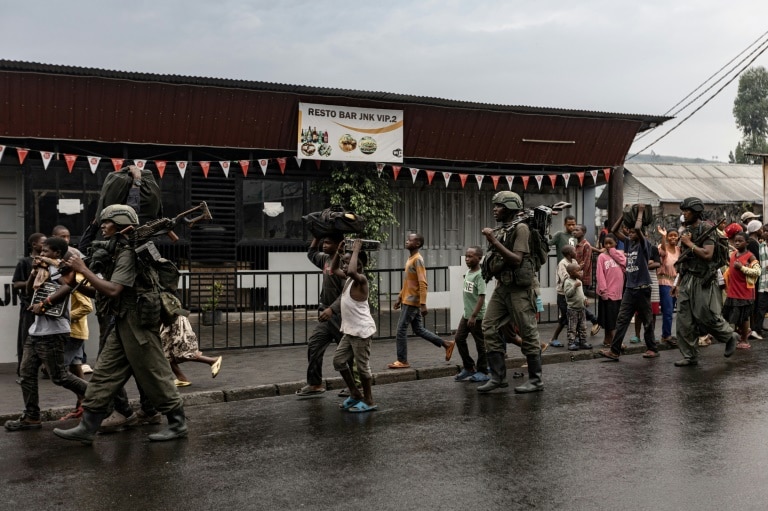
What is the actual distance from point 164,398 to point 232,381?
108 inches

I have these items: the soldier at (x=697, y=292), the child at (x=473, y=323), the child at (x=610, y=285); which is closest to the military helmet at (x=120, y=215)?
the child at (x=473, y=323)

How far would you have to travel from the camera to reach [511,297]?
8.16m

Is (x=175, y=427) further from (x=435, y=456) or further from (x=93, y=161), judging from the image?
(x=93, y=161)

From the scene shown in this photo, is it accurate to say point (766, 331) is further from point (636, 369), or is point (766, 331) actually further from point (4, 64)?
point (4, 64)

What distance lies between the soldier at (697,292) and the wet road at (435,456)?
141 cm

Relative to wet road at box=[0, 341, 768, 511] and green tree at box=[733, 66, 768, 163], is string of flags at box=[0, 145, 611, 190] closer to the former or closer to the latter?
wet road at box=[0, 341, 768, 511]

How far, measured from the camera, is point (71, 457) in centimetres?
590

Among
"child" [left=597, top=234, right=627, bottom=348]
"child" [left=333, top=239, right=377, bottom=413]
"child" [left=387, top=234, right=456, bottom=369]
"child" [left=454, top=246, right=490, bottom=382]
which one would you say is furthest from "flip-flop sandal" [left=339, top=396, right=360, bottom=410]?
"child" [left=597, top=234, right=627, bottom=348]

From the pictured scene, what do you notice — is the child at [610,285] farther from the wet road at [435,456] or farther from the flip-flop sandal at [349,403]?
the flip-flop sandal at [349,403]

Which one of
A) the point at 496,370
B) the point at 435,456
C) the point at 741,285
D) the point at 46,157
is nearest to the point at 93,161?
the point at 46,157

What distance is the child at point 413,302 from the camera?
947 centimetres

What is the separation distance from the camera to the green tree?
5631 centimetres

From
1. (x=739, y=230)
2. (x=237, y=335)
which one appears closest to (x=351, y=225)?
(x=237, y=335)

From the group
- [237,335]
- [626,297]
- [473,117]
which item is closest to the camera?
[626,297]
